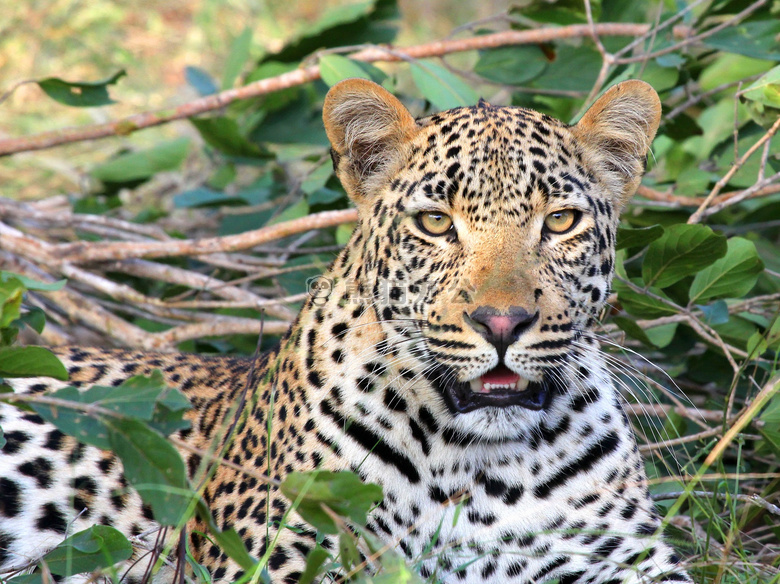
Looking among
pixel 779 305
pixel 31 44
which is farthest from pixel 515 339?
pixel 31 44

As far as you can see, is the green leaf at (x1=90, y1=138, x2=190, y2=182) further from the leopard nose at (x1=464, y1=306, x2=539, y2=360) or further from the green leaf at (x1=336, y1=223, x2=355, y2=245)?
the leopard nose at (x1=464, y1=306, x2=539, y2=360)

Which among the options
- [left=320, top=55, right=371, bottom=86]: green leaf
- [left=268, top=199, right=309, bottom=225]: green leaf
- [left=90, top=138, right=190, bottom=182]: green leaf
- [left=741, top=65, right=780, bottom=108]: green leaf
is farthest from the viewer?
[left=90, top=138, right=190, bottom=182]: green leaf

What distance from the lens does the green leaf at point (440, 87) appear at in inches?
237

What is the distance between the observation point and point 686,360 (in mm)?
6039

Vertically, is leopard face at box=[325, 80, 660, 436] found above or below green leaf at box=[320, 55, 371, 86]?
below

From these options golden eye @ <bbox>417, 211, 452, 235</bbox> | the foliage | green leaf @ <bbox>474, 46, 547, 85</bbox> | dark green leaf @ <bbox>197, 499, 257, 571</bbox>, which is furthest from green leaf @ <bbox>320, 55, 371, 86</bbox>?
dark green leaf @ <bbox>197, 499, 257, 571</bbox>

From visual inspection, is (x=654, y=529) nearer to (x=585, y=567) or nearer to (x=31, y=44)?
(x=585, y=567)

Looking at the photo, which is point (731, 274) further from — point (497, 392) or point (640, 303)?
point (497, 392)

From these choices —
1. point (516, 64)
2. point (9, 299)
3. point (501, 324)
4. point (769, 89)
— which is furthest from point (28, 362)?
point (516, 64)

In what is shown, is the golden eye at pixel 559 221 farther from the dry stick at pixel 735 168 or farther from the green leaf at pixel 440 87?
the green leaf at pixel 440 87

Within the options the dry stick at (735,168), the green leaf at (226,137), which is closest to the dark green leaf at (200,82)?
the green leaf at (226,137)

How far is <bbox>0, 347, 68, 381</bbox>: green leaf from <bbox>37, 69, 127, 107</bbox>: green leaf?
3.30m

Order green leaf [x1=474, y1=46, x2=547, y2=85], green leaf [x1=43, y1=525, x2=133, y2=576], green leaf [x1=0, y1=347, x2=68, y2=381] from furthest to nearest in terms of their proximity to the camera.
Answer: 1. green leaf [x1=474, y1=46, x2=547, y2=85]
2. green leaf [x1=43, y1=525, x2=133, y2=576]
3. green leaf [x1=0, y1=347, x2=68, y2=381]

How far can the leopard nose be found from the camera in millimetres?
3477
